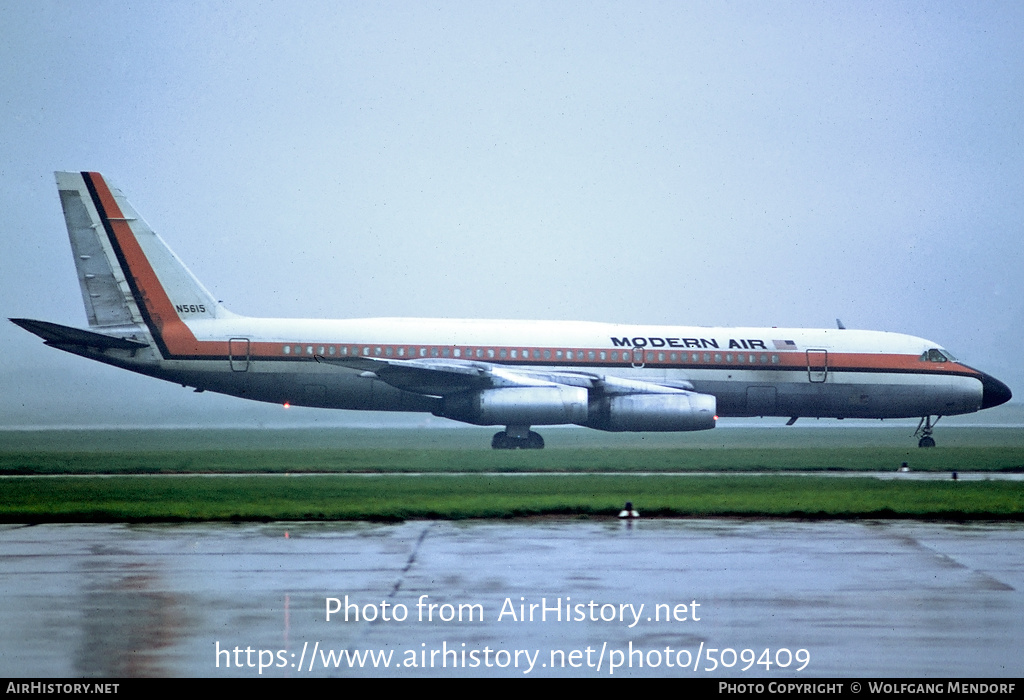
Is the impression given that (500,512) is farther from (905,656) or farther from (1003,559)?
(905,656)

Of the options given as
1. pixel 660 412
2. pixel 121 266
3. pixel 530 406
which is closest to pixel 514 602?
pixel 530 406

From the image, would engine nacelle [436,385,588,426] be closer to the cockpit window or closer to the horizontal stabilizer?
the horizontal stabilizer

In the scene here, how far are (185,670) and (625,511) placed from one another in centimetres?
815

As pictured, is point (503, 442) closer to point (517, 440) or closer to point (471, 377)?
point (517, 440)

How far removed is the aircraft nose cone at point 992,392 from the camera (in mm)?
30344

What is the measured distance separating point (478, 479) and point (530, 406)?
7.52 m

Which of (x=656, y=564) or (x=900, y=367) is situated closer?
(x=656, y=564)

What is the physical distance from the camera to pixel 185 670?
20.9ft

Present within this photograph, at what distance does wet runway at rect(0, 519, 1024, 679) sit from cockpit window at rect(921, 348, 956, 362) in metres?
18.4

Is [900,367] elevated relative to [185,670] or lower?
elevated

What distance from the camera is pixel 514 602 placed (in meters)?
8.17

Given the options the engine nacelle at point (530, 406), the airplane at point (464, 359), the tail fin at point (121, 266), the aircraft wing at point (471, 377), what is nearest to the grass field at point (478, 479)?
the engine nacelle at point (530, 406)

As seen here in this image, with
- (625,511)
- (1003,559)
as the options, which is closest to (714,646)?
(1003,559)

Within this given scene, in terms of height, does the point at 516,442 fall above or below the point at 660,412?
below
